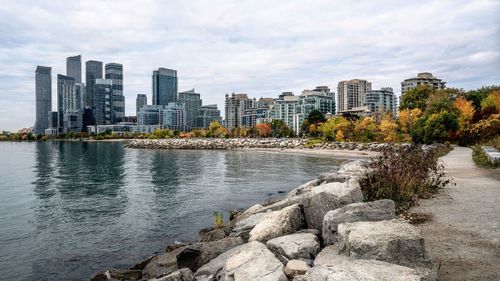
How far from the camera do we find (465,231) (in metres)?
7.88

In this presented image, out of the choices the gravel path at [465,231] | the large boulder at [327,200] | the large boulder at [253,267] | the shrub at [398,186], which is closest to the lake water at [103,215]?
the large boulder at [253,267]

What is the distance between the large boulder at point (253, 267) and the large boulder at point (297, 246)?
0.46m

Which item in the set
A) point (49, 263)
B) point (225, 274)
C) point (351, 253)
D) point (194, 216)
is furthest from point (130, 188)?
point (351, 253)

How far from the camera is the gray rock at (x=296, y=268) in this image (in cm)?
579

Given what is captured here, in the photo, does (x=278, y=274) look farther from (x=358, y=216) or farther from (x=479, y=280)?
(x=479, y=280)

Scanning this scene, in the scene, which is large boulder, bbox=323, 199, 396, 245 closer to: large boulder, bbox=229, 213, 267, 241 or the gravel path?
the gravel path

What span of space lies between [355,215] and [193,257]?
13.1 ft

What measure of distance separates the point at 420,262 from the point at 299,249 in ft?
7.35

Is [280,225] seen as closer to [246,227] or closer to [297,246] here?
[297,246]

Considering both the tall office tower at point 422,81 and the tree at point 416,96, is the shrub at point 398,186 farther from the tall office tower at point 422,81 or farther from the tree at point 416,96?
the tall office tower at point 422,81

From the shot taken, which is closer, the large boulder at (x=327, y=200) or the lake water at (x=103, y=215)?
the large boulder at (x=327, y=200)

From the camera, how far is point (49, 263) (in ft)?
38.8

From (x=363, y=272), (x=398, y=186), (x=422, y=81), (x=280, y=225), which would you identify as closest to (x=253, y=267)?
(x=363, y=272)

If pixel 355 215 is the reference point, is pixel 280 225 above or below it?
below
